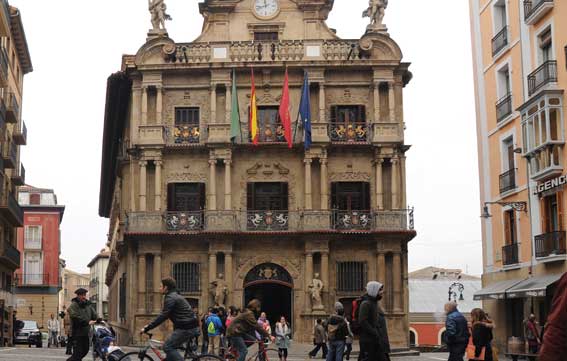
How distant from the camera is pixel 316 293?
41.2 meters

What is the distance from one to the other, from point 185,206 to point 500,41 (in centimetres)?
1551

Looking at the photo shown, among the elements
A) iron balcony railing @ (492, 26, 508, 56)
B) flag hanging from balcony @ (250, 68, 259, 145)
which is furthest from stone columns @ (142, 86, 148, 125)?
iron balcony railing @ (492, 26, 508, 56)

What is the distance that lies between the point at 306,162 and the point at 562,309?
37317mm

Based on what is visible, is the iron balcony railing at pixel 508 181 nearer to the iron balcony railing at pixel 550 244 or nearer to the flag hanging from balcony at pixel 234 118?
the iron balcony railing at pixel 550 244

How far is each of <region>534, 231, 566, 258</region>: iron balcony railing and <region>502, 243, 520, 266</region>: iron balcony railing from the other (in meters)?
2.02

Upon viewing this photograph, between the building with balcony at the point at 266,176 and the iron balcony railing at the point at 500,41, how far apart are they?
257 inches

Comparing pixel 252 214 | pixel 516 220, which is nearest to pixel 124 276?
pixel 252 214

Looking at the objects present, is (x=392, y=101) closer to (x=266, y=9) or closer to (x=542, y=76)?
(x=266, y=9)

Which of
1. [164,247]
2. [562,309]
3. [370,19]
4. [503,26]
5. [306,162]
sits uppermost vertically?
[370,19]

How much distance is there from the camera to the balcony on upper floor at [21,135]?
56284mm

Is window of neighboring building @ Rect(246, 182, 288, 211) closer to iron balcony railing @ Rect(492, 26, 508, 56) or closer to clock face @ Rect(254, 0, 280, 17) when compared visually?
clock face @ Rect(254, 0, 280, 17)

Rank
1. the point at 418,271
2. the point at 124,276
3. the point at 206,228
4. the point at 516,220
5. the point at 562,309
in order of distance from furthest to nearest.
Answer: the point at 418,271, the point at 124,276, the point at 206,228, the point at 516,220, the point at 562,309

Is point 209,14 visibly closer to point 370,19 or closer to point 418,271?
point 370,19

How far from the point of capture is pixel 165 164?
43438 millimetres
